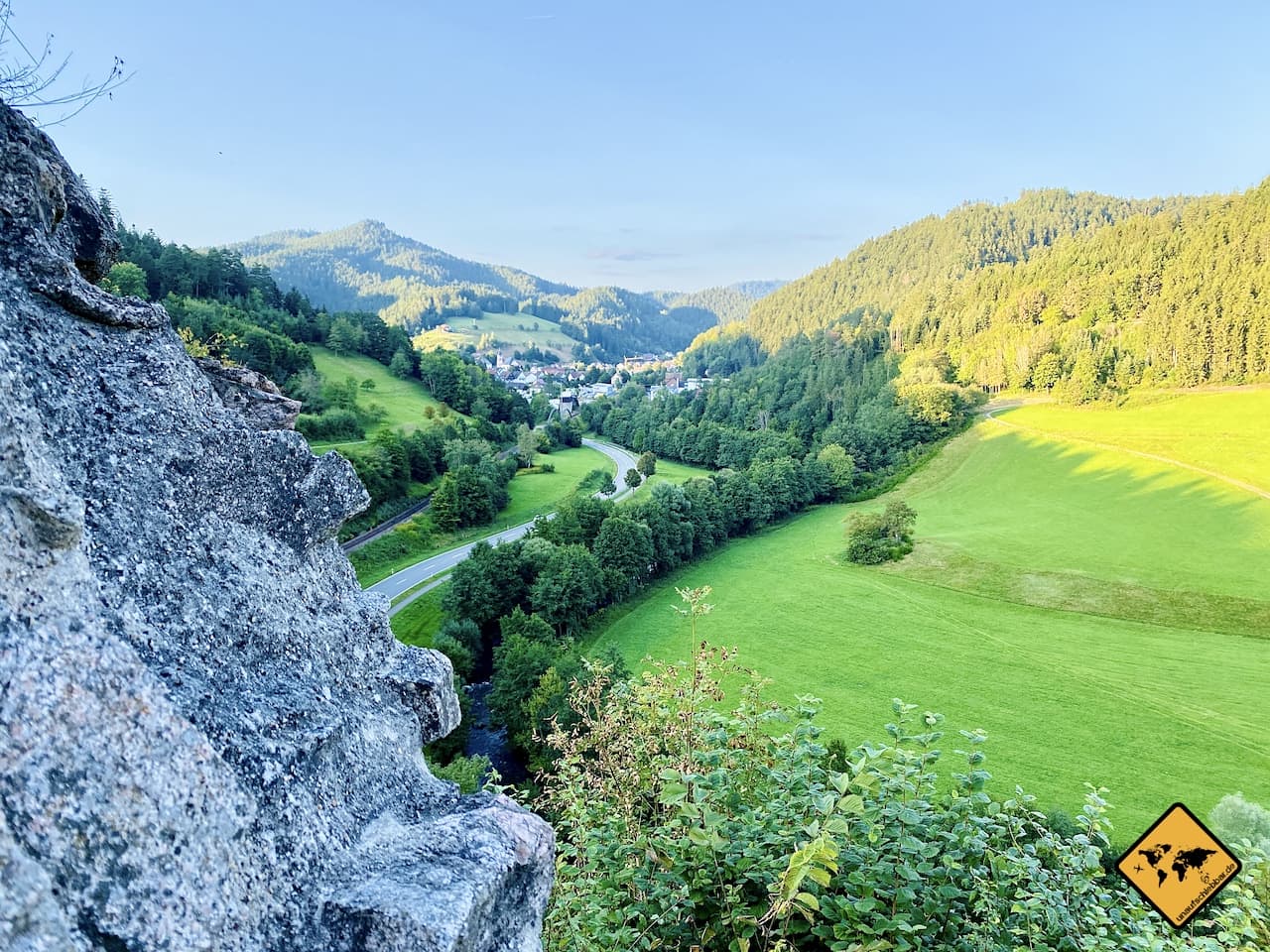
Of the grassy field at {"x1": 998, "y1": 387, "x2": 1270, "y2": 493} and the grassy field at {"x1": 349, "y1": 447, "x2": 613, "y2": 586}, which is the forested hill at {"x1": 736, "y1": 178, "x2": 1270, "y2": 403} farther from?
the grassy field at {"x1": 349, "y1": 447, "x2": 613, "y2": 586}

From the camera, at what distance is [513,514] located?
186 feet

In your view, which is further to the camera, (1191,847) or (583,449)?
(583,449)

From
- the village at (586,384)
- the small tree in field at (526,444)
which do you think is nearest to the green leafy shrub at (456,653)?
the small tree in field at (526,444)

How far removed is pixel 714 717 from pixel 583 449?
93976 mm

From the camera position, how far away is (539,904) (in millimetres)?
3600

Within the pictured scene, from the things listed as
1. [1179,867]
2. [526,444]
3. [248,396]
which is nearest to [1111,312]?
[526,444]

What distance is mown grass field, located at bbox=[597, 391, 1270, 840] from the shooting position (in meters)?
27.3

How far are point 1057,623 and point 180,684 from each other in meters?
47.8

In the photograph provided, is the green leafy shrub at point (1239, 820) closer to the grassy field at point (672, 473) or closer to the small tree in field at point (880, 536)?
the small tree in field at point (880, 536)

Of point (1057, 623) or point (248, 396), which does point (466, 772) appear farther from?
point (1057, 623)

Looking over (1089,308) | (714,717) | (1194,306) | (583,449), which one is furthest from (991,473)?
(714,717)

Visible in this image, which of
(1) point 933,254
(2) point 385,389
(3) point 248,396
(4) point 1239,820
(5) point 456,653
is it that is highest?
(1) point 933,254

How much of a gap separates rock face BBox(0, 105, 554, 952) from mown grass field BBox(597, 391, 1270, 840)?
24768mm

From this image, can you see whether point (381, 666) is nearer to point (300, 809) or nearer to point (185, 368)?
point (300, 809)
